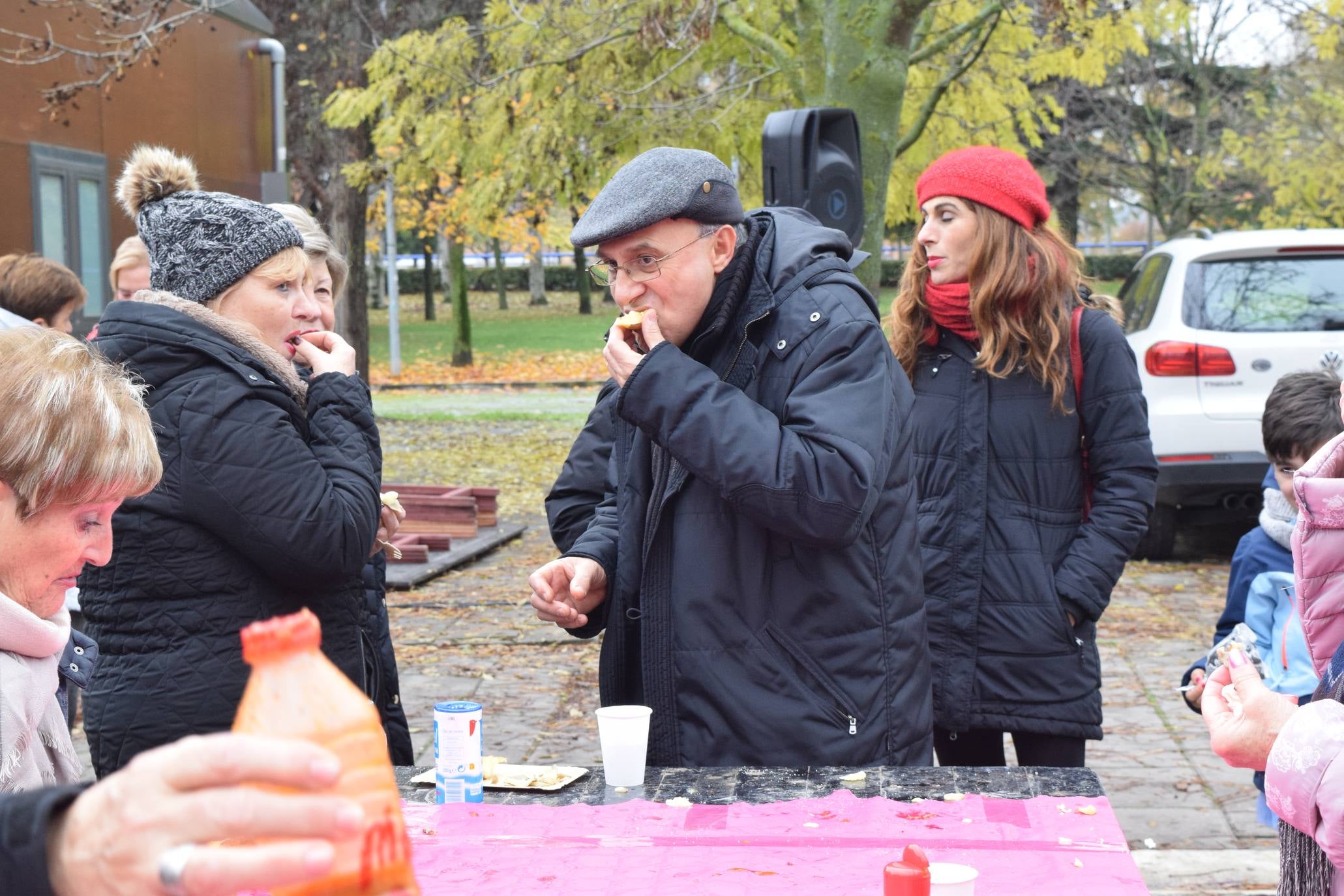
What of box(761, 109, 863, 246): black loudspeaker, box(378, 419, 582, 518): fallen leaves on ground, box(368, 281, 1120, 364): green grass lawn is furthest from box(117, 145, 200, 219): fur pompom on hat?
box(368, 281, 1120, 364): green grass lawn

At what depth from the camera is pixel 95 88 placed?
36.8ft

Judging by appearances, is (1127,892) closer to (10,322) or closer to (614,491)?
(614,491)

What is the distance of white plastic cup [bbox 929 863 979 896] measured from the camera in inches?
82.0

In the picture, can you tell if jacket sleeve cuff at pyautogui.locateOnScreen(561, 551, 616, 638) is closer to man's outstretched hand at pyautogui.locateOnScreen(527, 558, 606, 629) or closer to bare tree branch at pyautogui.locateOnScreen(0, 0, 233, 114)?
man's outstretched hand at pyautogui.locateOnScreen(527, 558, 606, 629)

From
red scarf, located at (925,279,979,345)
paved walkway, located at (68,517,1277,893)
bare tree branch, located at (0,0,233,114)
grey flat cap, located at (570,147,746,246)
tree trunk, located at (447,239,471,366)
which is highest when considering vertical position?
bare tree branch, located at (0,0,233,114)

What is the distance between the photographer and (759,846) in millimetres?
2441

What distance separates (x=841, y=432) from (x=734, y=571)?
36 cm

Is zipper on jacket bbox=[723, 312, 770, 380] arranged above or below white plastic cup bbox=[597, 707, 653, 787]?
above

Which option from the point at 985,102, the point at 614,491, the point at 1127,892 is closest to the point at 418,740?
the point at 614,491

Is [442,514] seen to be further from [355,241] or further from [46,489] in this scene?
[355,241]

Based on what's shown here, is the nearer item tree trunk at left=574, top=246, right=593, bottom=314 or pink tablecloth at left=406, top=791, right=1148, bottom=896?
pink tablecloth at left=406, top=791, right=1148, bottom=896

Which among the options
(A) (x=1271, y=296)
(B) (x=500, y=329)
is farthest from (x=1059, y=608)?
(B) (x=500, y=329)

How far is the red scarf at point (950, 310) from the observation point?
12.5 ft

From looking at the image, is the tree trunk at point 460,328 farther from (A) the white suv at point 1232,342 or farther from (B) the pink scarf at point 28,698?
(B) the pink scarf at point 28,698
